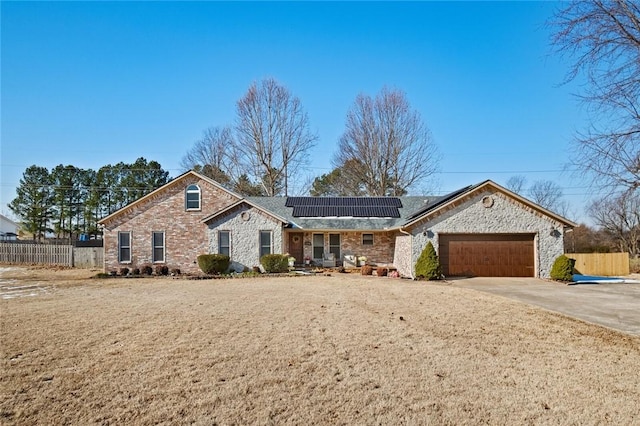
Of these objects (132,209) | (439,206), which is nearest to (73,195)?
(132,209)

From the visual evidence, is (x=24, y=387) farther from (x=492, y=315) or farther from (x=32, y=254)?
(x=32, y=254)

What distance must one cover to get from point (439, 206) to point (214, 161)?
2808cm

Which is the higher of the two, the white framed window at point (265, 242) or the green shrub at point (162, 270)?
the white framed window at point (265, 242)

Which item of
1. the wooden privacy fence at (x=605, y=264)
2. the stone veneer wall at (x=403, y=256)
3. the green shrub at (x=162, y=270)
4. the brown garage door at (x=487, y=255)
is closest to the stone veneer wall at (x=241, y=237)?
the green shrub at (x=162, y=270)

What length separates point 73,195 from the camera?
44438 millimetres

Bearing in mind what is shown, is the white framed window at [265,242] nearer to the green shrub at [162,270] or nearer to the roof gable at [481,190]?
the green shrub at [162,270]

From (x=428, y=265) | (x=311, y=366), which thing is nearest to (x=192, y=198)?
(x=428, y=265)

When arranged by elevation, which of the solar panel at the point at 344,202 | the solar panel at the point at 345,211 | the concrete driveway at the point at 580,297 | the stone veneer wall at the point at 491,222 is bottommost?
the concrete driveway at the point at 580,297

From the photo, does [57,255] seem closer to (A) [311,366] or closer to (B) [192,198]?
(B) [192,198]

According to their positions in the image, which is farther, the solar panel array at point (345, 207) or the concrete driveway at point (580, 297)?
the solar panel array at point (345, 207)

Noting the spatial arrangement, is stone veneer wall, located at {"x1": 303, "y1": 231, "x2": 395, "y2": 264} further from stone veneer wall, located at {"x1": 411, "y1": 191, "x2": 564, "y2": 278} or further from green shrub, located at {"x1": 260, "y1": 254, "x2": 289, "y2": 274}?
stone veneer wall, located at {"x1": 411, "y1": 191, "x2": 564, "y2": 278}

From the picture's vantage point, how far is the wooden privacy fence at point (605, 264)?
950 inches

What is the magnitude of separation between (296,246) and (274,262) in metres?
3.82

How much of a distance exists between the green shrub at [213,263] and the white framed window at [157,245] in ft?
9.77
